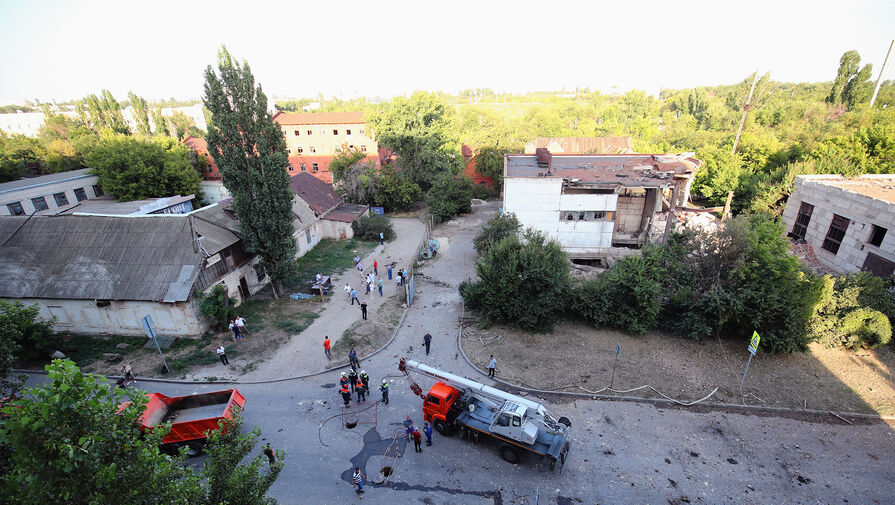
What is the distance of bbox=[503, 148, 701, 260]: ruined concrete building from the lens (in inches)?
1146

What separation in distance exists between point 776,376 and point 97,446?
24.2m

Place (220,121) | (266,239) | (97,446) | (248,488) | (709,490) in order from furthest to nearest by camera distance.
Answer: (266,239) → (220,121) → (709,490) → (248,488) → (97,446)

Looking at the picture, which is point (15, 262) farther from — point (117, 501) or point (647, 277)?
point (647, 277)

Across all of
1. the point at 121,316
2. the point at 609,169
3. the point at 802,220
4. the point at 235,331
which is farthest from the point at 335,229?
the point at 802,220

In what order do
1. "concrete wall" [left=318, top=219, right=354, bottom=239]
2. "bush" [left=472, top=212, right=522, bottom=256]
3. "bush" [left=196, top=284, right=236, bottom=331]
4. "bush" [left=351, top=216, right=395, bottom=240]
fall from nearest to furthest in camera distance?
"bush" [left=196, top=284, right=236, bottom=331]
"bush" [left=472, top=212, right=522, bottom=256]
"bush" [left=351, top=216, right=395, bottom=240]
"concrete wall" [left=318, top=219, right=354, bottom=239]

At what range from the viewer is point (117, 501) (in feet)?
17.3

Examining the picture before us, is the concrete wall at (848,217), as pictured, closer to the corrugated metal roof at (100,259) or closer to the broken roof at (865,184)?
the broken roof at (865,184)

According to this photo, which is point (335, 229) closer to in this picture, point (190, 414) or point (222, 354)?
point (222, 354)

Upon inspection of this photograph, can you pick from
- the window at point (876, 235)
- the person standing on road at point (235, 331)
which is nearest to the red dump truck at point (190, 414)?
the person standing on road at point (235, 331)

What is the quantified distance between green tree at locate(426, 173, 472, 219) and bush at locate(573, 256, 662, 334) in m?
24.3

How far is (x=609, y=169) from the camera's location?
1286 inches

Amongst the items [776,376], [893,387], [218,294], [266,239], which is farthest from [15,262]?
[893,387]

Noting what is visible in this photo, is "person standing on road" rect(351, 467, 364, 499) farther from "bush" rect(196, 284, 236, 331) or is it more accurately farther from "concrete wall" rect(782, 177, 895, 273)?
"concrete wall" rect(782, 177, 895, 273)

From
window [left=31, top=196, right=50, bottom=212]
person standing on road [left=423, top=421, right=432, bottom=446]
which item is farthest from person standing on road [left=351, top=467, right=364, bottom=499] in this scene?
window [left=31, top=196, right=50, bottom=212]
